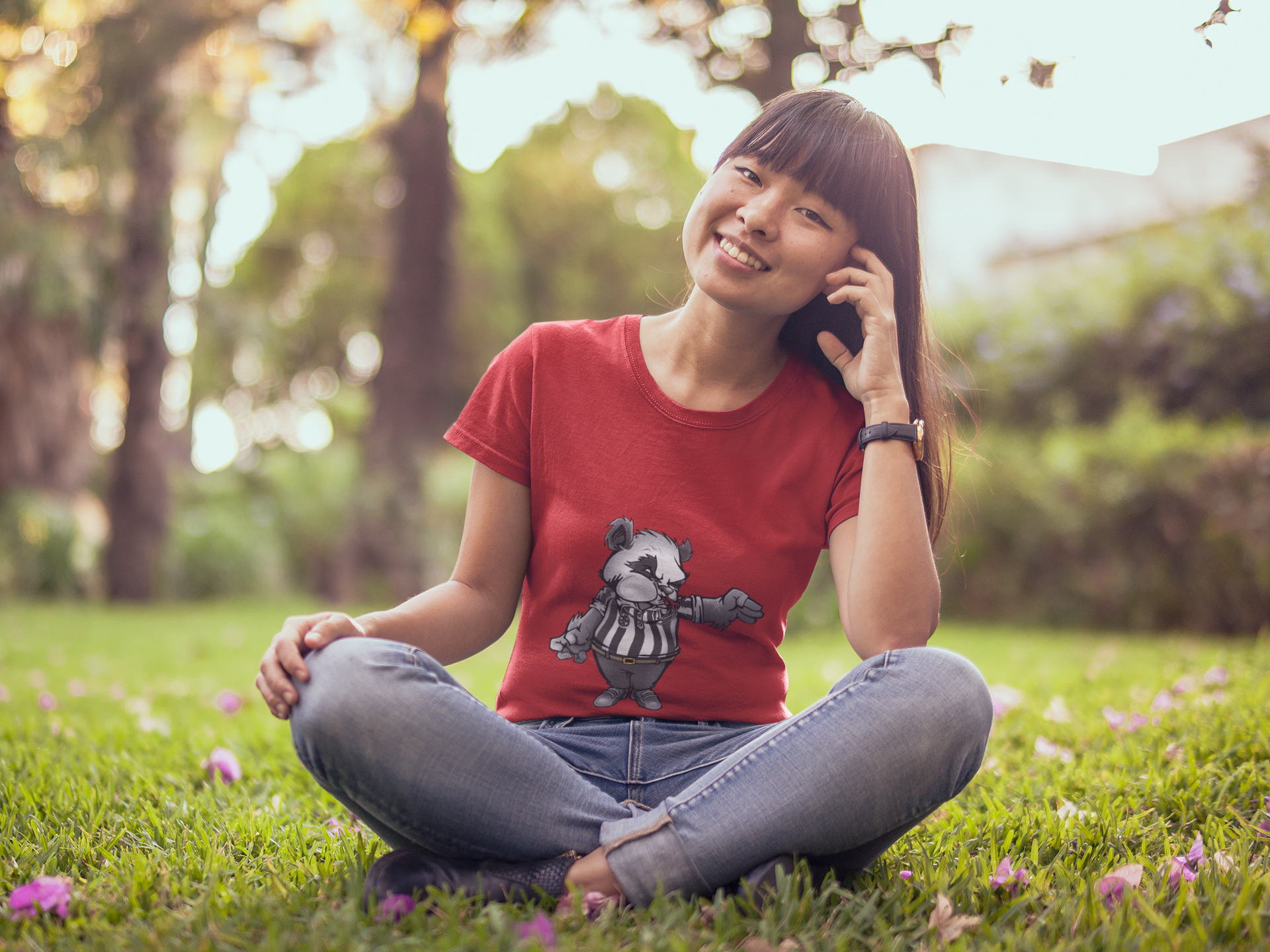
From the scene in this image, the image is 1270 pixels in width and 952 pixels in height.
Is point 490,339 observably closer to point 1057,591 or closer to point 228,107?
point 228,107

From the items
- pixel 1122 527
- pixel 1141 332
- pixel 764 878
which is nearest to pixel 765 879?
pixel 764 878

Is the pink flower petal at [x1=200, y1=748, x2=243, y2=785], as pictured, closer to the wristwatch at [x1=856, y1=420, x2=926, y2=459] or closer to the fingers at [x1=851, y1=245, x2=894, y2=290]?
the wristwatch at [x1=856, y1=420, x2=926, y2=459]

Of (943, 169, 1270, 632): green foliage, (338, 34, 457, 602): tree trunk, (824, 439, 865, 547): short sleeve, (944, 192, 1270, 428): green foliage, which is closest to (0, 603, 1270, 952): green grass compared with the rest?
(824, 439, 865, 547): short sleeve

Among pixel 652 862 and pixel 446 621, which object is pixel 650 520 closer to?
pixel 446 621

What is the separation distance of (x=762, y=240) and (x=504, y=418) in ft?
2.03

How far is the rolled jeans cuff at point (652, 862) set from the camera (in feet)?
4.90

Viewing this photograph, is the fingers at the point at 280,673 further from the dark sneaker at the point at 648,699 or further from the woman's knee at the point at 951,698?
the woman's knee at the point at 951,698

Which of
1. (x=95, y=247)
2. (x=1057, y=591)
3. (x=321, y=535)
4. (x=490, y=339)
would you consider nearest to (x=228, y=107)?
(x=95, y=247)

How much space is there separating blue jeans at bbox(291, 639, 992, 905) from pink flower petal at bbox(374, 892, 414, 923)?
0.34 ft

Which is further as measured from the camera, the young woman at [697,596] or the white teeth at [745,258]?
the white teeth at [745,258]

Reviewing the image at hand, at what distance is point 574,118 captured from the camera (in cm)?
2464

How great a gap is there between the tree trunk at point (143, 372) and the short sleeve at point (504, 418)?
801 cm

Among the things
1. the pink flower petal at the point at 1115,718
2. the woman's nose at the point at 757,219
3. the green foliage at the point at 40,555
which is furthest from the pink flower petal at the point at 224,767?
the green foliage at the point at 40,555

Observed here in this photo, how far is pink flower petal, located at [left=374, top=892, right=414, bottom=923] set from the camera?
147cm
